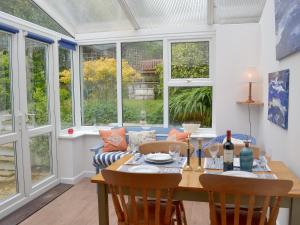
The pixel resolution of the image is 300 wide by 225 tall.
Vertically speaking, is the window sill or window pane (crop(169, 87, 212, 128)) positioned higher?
window pane (crop(169, 87, 212, 128))

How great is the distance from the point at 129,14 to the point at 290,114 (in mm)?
2399

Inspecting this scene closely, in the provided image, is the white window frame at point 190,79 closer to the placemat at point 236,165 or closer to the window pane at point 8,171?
the placemat at point 236,165

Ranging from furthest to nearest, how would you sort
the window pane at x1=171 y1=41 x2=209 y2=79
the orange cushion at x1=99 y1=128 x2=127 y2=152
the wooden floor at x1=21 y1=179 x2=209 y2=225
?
the window pane at x1=171 y1=41 x2=209 y2=79, the orange cushion at x1=99 y1=128 x2=127 y2=152, the wooden floor at x1=21 y1=179 x2=209 y2=225

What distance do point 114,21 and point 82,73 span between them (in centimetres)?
103

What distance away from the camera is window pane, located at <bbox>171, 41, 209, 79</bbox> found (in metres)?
4.00

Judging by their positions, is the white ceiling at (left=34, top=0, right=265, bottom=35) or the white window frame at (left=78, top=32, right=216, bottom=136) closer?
the white ceiling at (left=34, top=0, right=265, bottom=35)

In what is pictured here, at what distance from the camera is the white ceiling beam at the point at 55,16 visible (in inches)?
137

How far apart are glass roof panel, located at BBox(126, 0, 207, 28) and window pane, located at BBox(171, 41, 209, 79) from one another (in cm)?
32

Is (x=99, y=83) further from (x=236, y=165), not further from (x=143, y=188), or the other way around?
(x=143, y=188)

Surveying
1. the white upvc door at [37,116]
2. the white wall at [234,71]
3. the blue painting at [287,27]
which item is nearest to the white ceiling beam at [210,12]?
the white wall at [234,71]

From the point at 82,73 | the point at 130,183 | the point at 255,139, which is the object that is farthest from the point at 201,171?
the point at 82,73

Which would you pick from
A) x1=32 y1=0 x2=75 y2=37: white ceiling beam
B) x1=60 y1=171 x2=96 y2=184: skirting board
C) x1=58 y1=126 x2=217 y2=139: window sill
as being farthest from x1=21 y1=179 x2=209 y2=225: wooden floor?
x1=32 y1=0 x2=75 y2=37: white ceiling beam

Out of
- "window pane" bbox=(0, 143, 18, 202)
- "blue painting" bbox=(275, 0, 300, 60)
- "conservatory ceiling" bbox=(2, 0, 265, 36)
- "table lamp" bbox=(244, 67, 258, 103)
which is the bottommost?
"window pane" bbox=(0, 143, 18, 202)

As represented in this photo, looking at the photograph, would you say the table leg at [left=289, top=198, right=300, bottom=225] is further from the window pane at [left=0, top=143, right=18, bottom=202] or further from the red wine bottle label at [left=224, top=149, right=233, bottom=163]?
the window pane at [left=0, top=143, right=18, bottom=202]
